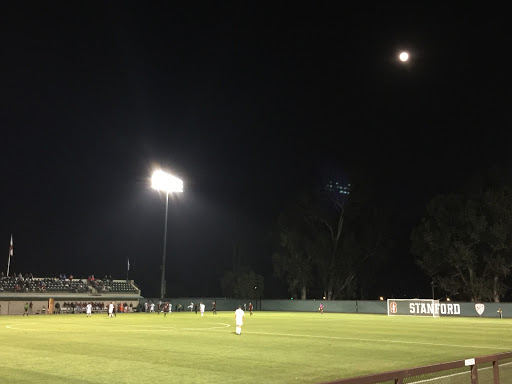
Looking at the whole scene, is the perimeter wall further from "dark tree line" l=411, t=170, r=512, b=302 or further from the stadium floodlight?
the stadium floodlight

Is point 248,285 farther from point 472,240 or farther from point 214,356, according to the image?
point 214,356

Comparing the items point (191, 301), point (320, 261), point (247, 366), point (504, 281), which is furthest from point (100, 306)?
point (504, 281)

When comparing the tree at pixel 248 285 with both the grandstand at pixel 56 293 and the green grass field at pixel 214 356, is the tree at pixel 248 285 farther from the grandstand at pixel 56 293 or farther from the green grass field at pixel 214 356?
the green grass field at pixel 214 356

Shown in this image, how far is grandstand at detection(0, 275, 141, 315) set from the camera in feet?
183

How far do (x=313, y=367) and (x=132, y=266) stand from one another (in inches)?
3527

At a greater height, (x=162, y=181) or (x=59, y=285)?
(x=162, y=181)

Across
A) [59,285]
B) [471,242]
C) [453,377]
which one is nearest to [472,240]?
[471,242]

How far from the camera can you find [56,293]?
2361 inches

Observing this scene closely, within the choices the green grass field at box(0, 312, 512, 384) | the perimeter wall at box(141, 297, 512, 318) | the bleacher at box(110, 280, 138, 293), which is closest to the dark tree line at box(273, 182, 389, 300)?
the perimeter wall at box(141, 297, 512, 318)

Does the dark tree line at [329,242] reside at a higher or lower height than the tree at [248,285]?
higher

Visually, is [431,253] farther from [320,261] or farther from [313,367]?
[313,367]

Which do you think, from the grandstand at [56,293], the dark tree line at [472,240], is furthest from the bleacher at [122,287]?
the dark tree line at [472,240]

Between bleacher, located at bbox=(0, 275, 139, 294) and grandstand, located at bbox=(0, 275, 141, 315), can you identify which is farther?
bleacher, located at bbox=(0, 275, 139, 294)

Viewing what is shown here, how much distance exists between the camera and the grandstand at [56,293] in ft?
183
